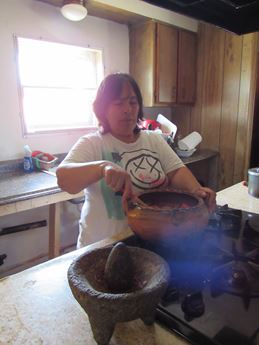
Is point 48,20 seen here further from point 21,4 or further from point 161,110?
point 161,110

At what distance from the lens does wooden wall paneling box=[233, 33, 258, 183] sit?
254 cm

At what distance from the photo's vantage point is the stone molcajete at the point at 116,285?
1.47 feet

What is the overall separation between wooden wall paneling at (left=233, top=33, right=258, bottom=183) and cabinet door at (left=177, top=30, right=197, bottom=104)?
0.49 meters

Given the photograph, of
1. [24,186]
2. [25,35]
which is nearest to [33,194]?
[24,186]

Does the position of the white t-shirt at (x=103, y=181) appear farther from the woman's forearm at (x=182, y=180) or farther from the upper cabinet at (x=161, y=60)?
the upper cabinet at (x=161, y=60)

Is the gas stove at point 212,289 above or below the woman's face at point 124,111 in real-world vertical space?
below

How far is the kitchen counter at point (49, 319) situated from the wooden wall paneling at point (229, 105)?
97.0 inches

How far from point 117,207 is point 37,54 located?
1573 millimetres

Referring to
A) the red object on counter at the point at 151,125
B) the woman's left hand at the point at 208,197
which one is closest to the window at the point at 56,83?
the red object on counter at the point at 151,125

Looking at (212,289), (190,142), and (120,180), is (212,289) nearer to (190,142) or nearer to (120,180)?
(120,180)

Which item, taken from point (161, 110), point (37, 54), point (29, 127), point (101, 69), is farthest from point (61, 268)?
point (161, 110)

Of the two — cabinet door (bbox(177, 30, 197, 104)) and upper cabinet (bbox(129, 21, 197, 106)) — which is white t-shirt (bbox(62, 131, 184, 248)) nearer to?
upper cabinet (bbox(129, 21, 197, 106))

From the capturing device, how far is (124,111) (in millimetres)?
1118

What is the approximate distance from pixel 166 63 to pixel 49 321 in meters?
2.46
